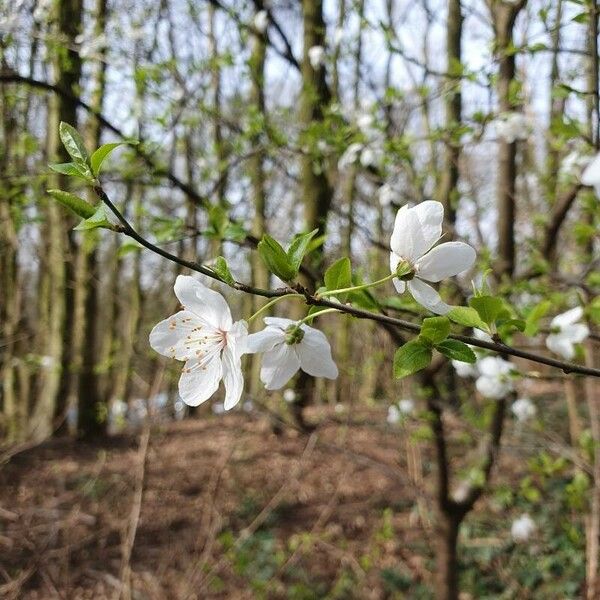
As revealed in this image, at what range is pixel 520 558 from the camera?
4.36m

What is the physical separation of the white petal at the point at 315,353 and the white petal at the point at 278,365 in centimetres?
1

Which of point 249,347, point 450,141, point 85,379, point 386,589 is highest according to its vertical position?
point 450,141

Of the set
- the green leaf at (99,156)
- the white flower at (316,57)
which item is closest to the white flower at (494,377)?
the green leaf at (99,156)

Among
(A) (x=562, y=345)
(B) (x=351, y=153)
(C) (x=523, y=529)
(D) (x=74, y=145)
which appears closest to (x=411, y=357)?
(D) (x=74, y=145)

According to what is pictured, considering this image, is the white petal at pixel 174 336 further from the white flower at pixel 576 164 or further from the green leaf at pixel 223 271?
the white flower at pixel 576 164

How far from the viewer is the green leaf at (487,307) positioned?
74 cm

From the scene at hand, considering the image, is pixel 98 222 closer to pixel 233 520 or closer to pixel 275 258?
pixel 275 258

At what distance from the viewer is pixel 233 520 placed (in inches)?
196

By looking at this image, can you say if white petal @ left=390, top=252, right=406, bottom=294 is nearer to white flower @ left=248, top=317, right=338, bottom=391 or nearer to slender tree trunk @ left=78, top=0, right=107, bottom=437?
white flower @ left=248, top=317, right=338, bottom=391

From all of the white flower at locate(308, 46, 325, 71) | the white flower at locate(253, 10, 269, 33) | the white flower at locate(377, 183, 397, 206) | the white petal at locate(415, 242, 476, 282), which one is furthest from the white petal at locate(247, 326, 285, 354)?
the white flower at locate(308, 46, 325, 71)

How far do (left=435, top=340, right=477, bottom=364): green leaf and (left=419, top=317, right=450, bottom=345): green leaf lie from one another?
15 millimetres

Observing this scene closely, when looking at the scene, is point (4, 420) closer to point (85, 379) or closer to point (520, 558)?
point (85, 379)

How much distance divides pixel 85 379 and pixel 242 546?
10.9 ft

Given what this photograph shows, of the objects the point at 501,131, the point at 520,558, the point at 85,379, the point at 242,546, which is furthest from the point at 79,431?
the point at 501,131
